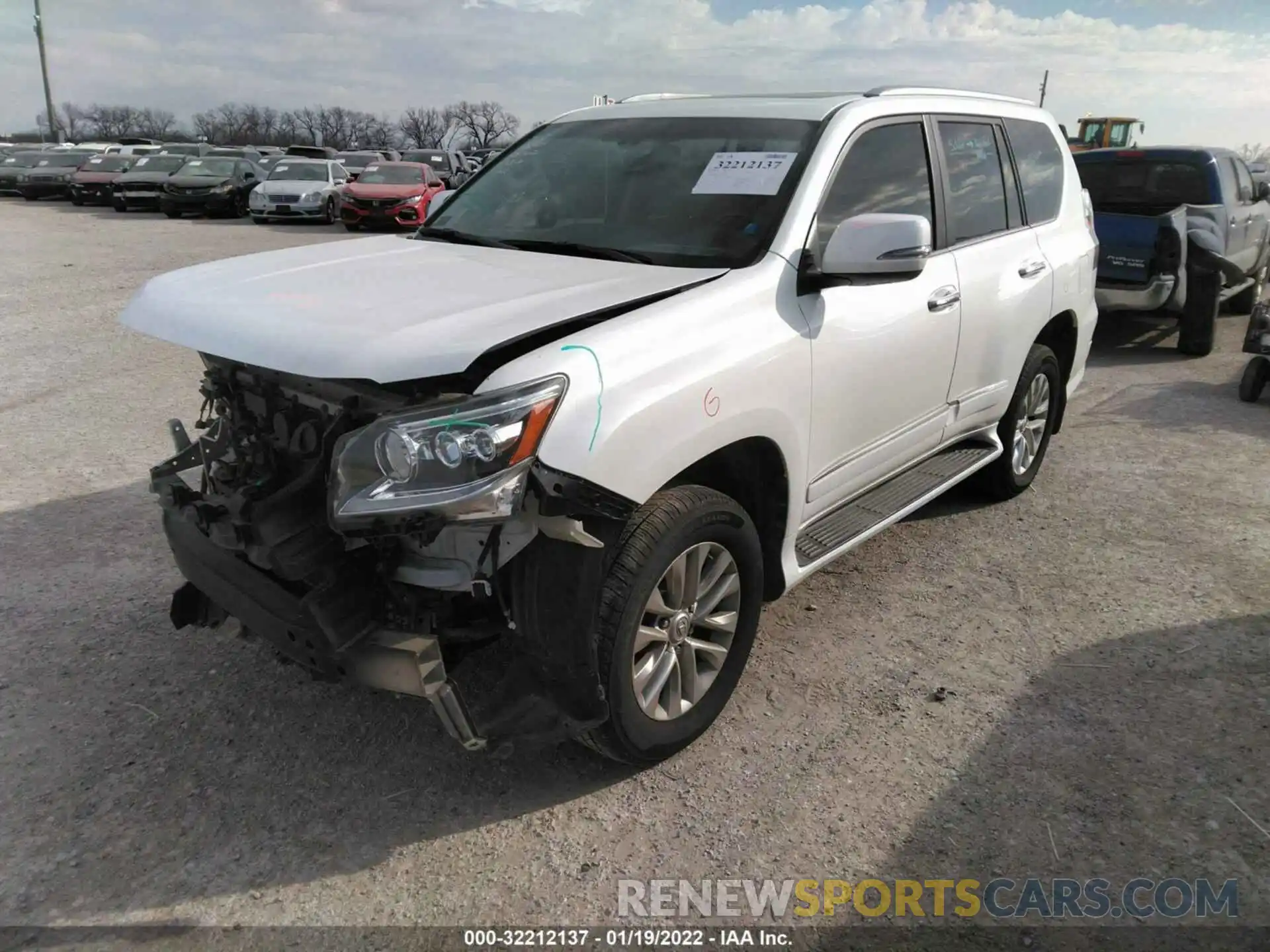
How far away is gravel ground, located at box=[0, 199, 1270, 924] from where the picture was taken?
256 cm

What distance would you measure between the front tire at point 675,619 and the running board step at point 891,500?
1.36ft

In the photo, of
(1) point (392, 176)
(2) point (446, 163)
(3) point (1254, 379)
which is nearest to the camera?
(3) point (1254, 379)

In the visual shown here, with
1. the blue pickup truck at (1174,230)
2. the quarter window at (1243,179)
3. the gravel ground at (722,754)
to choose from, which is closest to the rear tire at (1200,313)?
the blue pickup truck at (1174,230)

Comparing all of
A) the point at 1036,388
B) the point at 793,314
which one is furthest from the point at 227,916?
the point at 1036,388

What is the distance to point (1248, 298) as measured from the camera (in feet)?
36.1

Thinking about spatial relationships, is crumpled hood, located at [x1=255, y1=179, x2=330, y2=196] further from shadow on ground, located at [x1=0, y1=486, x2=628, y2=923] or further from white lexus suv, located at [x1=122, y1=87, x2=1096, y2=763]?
shadow on ground, located at [x1=0, y1=486, x2=628, y2=923]

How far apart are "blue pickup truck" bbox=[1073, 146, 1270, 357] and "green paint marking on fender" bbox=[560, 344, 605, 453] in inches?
287

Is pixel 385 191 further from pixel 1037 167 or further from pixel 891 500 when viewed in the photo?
pixel 891 500

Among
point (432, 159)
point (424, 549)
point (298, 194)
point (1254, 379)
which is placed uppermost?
point (432, 159)

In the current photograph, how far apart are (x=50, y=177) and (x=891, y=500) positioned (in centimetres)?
3179

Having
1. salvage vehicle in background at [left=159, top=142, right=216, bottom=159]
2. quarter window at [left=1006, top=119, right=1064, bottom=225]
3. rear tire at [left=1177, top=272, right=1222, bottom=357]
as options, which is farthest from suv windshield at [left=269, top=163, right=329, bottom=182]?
quarter window at [left=1006, top=119, right=1064, bottom=225]

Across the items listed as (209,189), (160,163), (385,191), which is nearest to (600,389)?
(385,191)

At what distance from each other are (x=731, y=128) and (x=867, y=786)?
2402 millimetres

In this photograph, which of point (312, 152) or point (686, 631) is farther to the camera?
point (312, 152)
